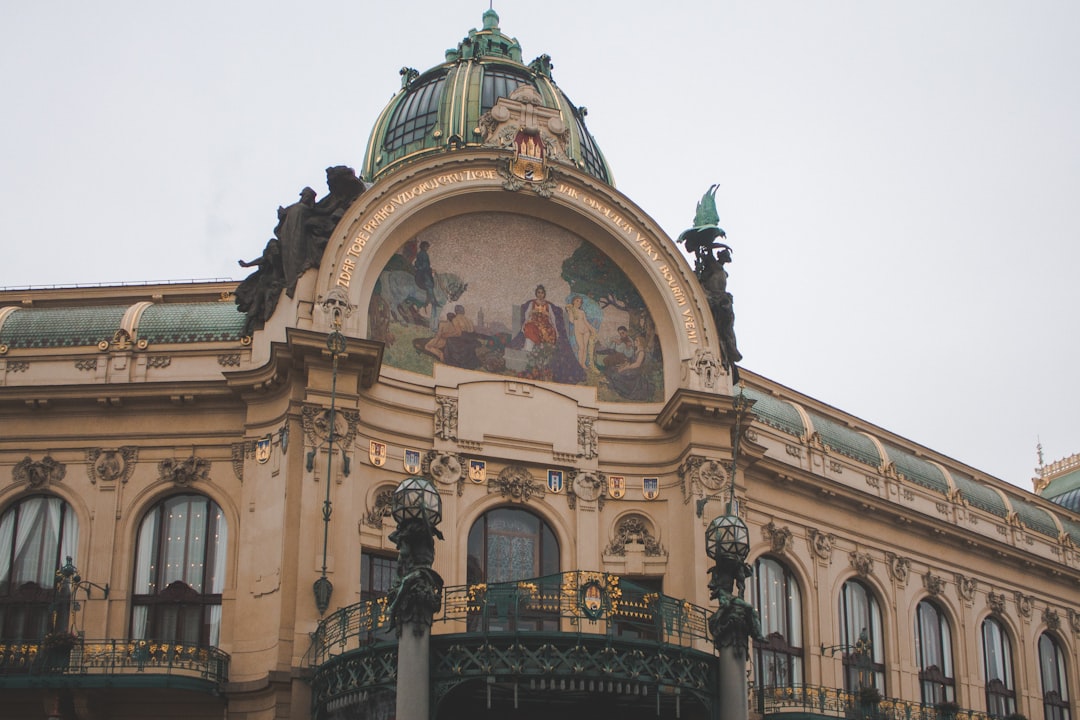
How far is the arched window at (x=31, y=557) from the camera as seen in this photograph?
30594 millimetres

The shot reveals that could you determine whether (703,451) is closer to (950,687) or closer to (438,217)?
(438,217)

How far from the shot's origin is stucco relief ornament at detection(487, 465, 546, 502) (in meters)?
32.5

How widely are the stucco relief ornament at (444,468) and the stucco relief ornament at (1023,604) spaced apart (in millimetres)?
19384

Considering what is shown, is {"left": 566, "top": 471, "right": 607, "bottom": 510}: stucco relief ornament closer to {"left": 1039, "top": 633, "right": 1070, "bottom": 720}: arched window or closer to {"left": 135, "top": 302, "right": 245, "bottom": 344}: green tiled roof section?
{"left": 135, "top": 302, "right": 245, "bottom": 344}: green tiled roof section

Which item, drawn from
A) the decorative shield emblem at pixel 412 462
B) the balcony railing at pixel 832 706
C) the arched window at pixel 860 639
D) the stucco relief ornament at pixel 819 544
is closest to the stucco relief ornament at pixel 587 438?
the decorative shield emblem at pixel 412 462

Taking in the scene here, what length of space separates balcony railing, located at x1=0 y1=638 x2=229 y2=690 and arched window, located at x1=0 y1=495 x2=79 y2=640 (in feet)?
2.71

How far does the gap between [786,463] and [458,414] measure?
29.0 ft

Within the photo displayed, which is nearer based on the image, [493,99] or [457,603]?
[457,603]

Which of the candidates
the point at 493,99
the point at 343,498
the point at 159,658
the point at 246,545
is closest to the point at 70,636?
the point at 159,658

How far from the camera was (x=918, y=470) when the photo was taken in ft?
139

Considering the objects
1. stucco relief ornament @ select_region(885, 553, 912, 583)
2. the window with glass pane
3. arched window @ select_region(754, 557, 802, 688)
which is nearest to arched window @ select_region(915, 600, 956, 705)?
stucco relief ornament @ select_region(885, 553, 912, 583)

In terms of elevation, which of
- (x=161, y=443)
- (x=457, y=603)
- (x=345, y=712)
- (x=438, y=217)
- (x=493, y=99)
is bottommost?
(x=345, y=712)

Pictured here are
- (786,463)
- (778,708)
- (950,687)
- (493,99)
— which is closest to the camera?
(778,708)

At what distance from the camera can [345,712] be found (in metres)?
26.9
